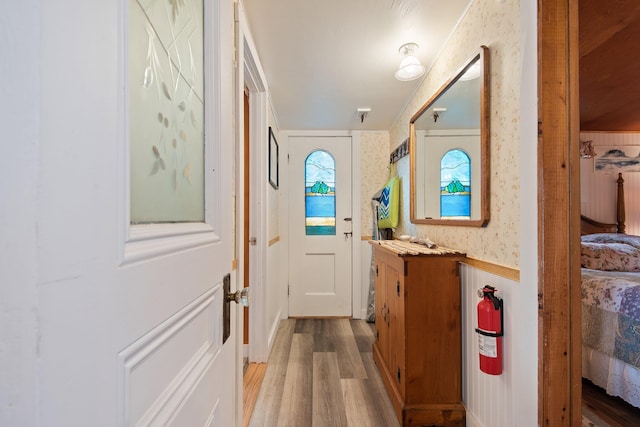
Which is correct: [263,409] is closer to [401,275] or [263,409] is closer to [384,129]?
[401,275]

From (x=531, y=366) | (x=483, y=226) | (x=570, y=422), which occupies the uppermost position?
(x=483, y=226)

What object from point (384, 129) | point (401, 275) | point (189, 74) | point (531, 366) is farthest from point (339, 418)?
point (384, 129)

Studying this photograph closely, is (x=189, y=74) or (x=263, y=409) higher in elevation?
(x=189, y=74)

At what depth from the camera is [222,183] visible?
0.74 m

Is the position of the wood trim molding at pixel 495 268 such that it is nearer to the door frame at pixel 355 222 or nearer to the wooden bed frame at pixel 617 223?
the door frame at pixel 355 222

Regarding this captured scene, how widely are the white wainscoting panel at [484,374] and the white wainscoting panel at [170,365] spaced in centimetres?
113

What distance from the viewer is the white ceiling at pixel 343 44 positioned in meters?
1.56

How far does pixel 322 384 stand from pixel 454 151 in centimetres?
178

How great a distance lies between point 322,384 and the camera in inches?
81.4

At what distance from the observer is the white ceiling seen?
1556mm

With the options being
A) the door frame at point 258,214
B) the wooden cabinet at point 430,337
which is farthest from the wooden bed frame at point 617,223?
the door frame at point 258,214

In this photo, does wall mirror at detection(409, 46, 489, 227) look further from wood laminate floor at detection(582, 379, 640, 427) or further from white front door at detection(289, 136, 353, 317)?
wood laminate floor at detection(582, 379, 640, 427)

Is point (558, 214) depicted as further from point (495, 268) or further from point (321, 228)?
point (321, 228)

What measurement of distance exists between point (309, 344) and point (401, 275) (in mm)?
1484
